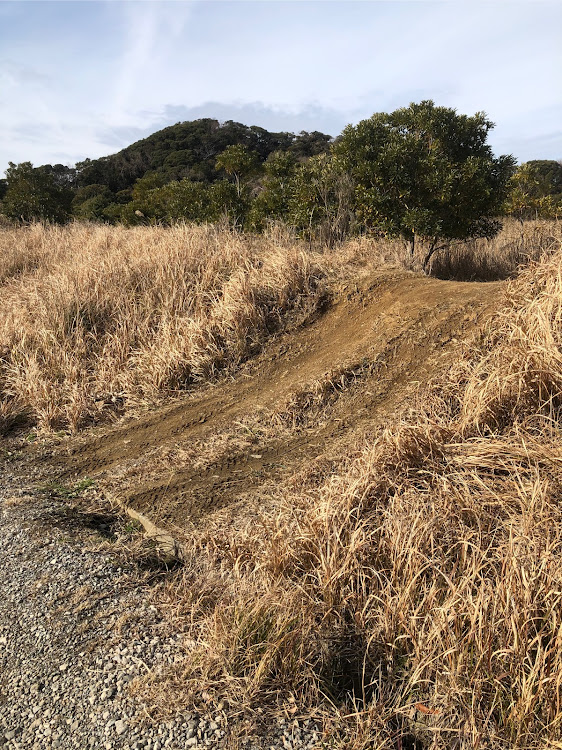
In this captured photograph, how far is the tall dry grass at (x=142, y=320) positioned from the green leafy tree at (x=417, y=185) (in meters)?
1.59

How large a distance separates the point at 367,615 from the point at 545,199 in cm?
1618

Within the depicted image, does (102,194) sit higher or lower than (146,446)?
higher

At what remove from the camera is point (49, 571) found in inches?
128

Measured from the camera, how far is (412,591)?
2566mm

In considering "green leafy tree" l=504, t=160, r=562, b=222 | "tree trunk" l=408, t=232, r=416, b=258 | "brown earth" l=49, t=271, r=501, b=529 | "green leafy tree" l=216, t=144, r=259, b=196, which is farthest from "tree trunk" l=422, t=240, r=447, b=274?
"green leafy tree" l=216, t=144, r=259, b=196

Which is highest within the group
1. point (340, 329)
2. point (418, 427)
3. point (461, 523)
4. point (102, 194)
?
point (102, 194)

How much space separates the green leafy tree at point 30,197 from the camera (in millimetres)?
16297

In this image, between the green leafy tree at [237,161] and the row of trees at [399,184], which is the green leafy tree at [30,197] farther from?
the row of trees at [399,184]

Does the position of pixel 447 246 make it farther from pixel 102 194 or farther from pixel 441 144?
pixel 102 194

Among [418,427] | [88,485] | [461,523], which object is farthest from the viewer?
[88,485]

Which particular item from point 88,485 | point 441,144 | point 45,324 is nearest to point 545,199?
point 441,144

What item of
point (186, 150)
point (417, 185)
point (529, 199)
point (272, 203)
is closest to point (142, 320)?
point (417, 185)

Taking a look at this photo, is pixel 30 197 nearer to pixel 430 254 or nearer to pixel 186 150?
pixel 430 254

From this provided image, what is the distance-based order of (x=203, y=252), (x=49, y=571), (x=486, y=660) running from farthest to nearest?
(x=203, y=252), (x=49, y=571), (x=486, y=660)
